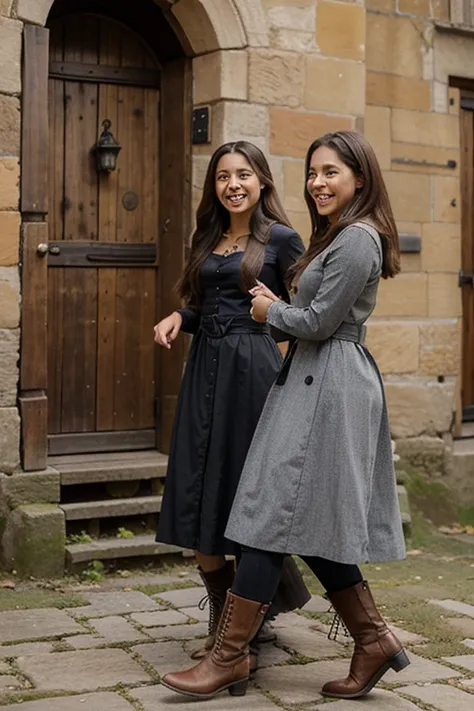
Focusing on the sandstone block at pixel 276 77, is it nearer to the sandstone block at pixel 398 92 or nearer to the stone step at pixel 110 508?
the sandstone block at pixel 398 92

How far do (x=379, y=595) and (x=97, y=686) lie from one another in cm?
174

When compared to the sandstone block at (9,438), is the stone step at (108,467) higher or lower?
lower

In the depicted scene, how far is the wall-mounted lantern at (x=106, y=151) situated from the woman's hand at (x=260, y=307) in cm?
242

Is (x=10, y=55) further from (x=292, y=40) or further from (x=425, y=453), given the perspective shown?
(x=425, y=453)

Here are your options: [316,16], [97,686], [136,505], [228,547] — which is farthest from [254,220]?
[316,16]

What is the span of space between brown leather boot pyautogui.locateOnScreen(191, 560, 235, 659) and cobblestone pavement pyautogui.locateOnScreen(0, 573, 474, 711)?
81 mm

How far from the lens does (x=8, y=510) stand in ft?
17.5

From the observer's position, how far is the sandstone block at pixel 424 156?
6.84m

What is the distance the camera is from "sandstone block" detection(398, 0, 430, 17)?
6.79 meters

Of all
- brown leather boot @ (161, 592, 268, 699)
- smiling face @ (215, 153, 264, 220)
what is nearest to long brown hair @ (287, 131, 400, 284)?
smiling face @ (215, 153, 264, 220)

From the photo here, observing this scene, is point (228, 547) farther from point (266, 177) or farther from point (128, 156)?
point (128, 156)

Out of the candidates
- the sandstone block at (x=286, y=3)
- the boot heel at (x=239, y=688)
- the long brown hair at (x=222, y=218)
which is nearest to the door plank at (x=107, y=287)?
the sandstone block at (x=286, y=3)

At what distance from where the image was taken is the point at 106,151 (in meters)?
5.88

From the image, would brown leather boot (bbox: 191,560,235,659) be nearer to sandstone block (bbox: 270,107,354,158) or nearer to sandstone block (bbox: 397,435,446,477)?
sandstone block (bbox: 270,107,354,158)
